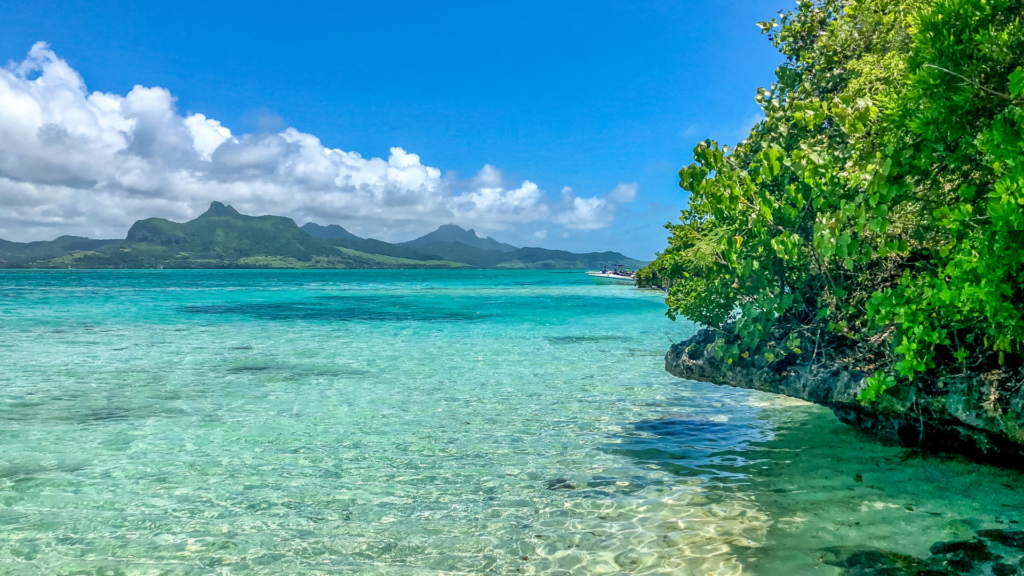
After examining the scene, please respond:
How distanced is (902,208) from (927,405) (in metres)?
2.81

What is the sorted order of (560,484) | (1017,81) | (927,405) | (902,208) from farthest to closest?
1. (560,484)
2. (927,405)
3. (902,208)
4. (1017,81)

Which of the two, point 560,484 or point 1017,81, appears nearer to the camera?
point 1017,81

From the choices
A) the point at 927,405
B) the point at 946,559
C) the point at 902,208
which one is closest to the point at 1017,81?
the point at 902,208

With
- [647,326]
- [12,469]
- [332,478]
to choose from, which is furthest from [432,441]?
[647,326]

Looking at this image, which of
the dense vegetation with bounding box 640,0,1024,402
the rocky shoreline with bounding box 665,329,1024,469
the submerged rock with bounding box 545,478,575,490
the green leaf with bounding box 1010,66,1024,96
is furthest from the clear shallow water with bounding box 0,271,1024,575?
the green leaf with bounding box 1010,66,1024,96

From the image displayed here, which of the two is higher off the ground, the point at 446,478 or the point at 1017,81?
the point at 1017,81

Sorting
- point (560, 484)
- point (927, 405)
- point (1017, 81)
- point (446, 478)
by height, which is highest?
point (1017, 81)

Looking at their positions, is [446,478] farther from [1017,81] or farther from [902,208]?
[1017,81]

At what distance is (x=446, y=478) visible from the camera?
873 cm

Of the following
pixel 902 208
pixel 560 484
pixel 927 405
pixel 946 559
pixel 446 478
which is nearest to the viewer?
pixel 946 559

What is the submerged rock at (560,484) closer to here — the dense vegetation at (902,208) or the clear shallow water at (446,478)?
the clear shallow water at (446,478)

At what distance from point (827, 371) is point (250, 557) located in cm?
875

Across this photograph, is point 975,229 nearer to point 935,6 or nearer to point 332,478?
point 935,6

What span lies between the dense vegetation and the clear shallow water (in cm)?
157
